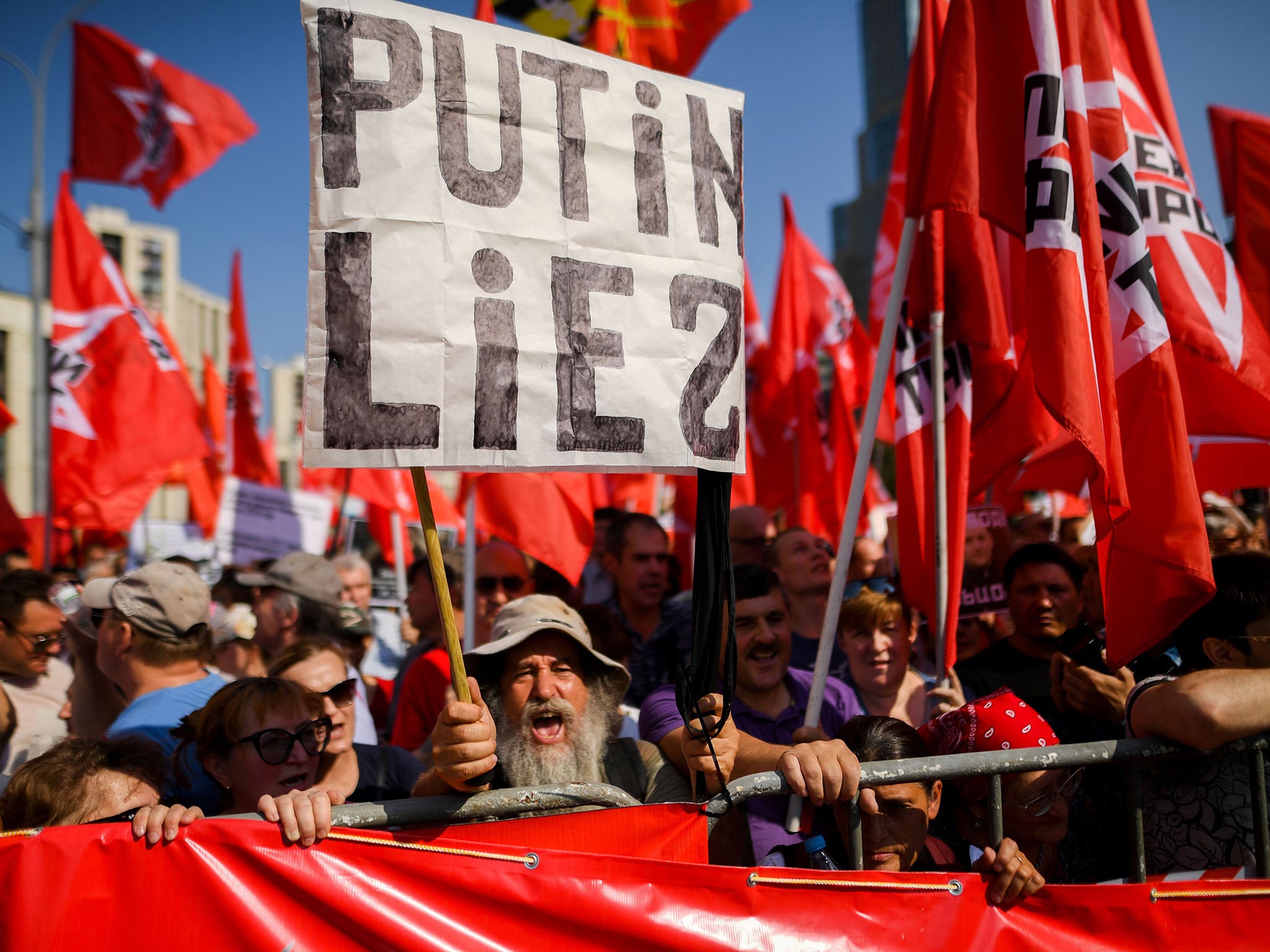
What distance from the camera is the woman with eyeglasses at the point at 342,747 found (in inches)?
129

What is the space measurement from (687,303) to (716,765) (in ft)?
3.67

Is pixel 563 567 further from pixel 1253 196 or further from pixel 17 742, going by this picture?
pixel 1253 196

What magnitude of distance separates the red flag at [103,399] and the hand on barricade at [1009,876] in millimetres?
7251

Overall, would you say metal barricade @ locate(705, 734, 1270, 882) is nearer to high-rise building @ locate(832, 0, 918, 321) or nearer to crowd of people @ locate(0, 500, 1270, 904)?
crowd of people @ locate(0, 500, 1270, 904)

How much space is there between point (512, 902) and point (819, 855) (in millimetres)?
890

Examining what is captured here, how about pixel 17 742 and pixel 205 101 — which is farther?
pixel 205 101

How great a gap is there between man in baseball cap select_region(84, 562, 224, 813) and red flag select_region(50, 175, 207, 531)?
15.1ft

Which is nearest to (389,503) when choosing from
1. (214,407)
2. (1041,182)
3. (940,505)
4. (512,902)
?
(940,505)

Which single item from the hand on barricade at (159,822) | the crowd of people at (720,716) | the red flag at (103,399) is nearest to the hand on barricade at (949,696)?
the crowd of people at (720,716)

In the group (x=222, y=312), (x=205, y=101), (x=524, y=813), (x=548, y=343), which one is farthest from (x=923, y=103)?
(x=222, y=312)

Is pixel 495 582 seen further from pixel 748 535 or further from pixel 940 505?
pixel 940 505

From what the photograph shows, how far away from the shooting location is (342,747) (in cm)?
331

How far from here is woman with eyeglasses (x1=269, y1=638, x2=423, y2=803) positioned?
328 centimetres

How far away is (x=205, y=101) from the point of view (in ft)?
32.5
